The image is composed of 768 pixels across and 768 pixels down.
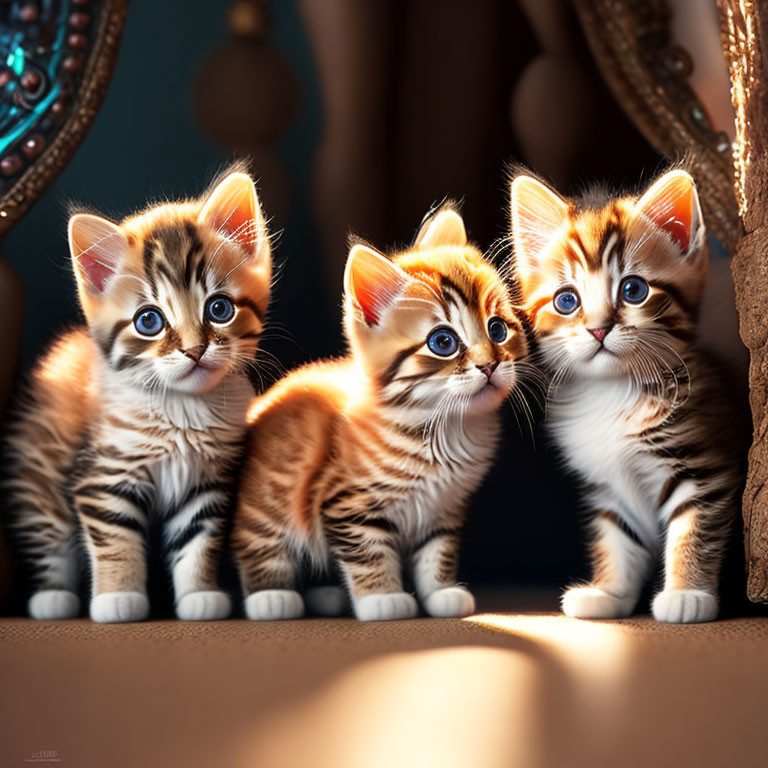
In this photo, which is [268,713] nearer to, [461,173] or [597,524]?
[597,524]

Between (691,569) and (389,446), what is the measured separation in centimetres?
40

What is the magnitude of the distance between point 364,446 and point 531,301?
297 millimetres

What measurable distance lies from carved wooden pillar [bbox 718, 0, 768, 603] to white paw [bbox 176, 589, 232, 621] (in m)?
0.65

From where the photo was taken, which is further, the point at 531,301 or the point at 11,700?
the point at 531,301

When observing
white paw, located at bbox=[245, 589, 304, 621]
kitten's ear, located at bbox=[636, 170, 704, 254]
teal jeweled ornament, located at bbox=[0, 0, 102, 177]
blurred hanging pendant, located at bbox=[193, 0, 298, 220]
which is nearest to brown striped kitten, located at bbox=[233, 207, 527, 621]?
white paw, located at bbox=[245, 589, 304, 621]

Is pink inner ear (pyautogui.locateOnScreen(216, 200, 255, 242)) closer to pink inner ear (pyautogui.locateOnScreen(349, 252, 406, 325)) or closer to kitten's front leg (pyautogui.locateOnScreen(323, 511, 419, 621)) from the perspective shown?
pink inner ear (pyautogui.locateOnScreen(349, 252, 406, 325))

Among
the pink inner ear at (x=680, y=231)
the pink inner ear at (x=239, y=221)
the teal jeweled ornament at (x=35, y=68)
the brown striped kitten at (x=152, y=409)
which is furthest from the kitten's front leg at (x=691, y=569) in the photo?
the teal jeweled ornament at (x=35, y=68)

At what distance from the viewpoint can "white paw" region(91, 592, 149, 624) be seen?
1.08 m

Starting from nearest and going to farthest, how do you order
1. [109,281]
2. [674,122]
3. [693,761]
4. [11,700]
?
A: [693,761] → [11,700] → [109,281] → [674,122]

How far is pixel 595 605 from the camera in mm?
1140

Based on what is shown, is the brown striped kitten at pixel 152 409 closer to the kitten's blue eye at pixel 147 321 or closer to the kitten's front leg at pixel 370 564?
the kitten's blue eye at pixel 147 321

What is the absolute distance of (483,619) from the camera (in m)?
1.12

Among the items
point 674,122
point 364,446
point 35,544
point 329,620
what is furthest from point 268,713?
point 674,122

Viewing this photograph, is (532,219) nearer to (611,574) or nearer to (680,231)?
(680,231)
